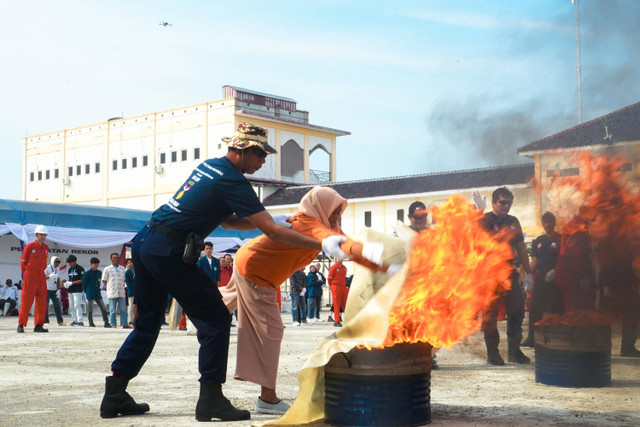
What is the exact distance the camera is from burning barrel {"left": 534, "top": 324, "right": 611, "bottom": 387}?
631 centimetres

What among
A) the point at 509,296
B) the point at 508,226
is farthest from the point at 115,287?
the point at 508,226

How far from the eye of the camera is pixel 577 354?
6328mm

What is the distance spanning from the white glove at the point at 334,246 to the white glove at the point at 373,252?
0.12 metres

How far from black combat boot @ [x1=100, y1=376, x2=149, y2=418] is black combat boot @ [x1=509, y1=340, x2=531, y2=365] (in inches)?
179

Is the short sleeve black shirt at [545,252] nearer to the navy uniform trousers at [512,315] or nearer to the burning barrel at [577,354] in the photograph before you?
the navy uniform trousers at [512,315]

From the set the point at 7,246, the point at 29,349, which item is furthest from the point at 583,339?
the point at 7,246

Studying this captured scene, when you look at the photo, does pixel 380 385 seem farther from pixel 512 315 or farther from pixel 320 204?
pixel 512 315

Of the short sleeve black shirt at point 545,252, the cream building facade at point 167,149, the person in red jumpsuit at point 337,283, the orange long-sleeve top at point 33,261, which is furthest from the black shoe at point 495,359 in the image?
the cream building facade at point 167,149

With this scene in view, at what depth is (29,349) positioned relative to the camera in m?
10.9

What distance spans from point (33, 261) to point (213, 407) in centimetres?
1079

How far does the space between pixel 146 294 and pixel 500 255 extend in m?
2.54

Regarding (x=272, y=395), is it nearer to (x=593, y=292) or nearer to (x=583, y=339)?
(x=583, y=339)

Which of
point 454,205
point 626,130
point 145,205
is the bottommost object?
point 454,205

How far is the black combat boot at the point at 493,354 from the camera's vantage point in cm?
830
